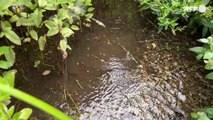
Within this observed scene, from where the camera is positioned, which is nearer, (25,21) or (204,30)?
(25,21)

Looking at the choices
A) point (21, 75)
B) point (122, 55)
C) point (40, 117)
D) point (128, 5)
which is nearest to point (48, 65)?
point (21, 75)

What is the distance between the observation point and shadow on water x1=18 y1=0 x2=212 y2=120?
152 cm

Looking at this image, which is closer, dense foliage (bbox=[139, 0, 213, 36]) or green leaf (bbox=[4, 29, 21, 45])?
green leaf (bbox=[4, 29, 21, 45])

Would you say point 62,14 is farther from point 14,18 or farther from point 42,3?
point 14,18

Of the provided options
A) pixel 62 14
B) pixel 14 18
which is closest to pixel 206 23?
pixel 62 14

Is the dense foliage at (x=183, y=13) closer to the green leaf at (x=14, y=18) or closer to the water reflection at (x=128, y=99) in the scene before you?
the water reflection at (x=128, y=99)

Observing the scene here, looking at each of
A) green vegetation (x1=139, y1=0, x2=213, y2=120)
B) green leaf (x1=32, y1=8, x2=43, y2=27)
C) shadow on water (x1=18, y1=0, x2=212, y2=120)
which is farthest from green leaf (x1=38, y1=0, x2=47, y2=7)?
green vegetation (x1=139, y1=0, x2=213, y2=120)

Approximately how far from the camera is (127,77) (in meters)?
1.68

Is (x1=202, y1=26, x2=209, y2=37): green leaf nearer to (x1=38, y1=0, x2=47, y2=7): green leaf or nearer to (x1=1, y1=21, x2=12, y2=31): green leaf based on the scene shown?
(x1=38, y1=0, x2=47, y2=7): green leaf

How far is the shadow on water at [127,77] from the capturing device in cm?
152

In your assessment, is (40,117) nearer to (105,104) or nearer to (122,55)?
(105,104)

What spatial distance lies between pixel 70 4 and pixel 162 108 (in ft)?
2.46

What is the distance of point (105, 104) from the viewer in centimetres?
153

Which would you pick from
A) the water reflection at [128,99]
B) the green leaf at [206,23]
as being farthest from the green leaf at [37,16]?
the green leaf at [206,23]
